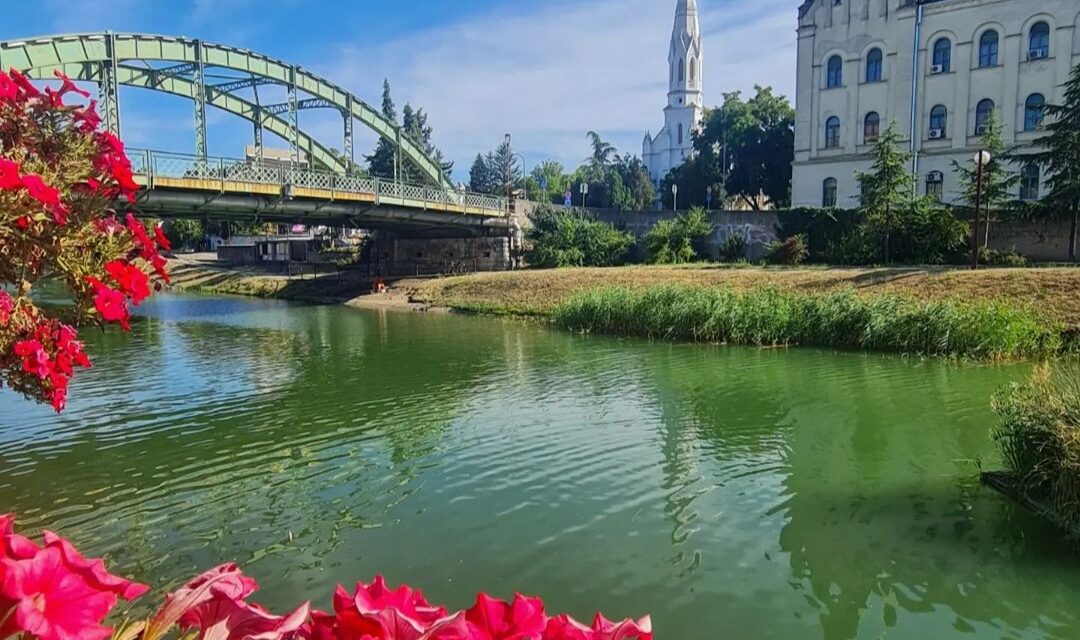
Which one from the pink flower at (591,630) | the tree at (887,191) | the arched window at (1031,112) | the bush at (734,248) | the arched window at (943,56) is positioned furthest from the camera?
the arched window at (943,56)

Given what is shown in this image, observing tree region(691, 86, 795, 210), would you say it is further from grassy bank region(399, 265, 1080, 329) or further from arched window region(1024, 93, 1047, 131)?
grassy bank region(399, 265, 1080, 329)

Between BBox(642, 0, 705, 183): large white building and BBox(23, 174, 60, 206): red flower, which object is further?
BBox(642, 0, 705, 183): large white building

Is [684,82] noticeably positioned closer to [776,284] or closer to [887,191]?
[887,191]

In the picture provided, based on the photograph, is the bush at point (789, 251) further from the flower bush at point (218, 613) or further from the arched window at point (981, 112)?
the flower bush at point (218, 613)

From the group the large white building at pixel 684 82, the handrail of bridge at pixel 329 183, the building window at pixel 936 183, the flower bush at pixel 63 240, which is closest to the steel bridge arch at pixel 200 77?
the handrail of bridge at pixel 329 183

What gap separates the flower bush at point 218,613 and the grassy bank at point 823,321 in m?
20.1

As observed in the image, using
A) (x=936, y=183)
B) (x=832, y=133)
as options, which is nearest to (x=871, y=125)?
(x=832, y=133)

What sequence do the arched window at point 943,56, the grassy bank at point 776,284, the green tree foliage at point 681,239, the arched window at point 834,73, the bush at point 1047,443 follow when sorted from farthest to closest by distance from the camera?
1. the arched window at point 834,73
2. the arched window at point 943,56
3. the green tree foliage at point 681,239
4. the grassy bank at point 776,284
5. the bush at point 1047,443

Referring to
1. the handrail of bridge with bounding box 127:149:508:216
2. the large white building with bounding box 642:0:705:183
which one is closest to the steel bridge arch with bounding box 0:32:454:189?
the handrail of bridge with bounding box 127:149:508:216

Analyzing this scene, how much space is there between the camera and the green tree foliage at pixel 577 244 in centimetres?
4416

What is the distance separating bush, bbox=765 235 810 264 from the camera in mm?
35438

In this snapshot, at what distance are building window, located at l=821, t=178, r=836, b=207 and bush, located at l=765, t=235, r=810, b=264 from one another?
13422mm

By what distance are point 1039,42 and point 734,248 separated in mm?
21095

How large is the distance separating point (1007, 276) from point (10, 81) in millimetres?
26556
